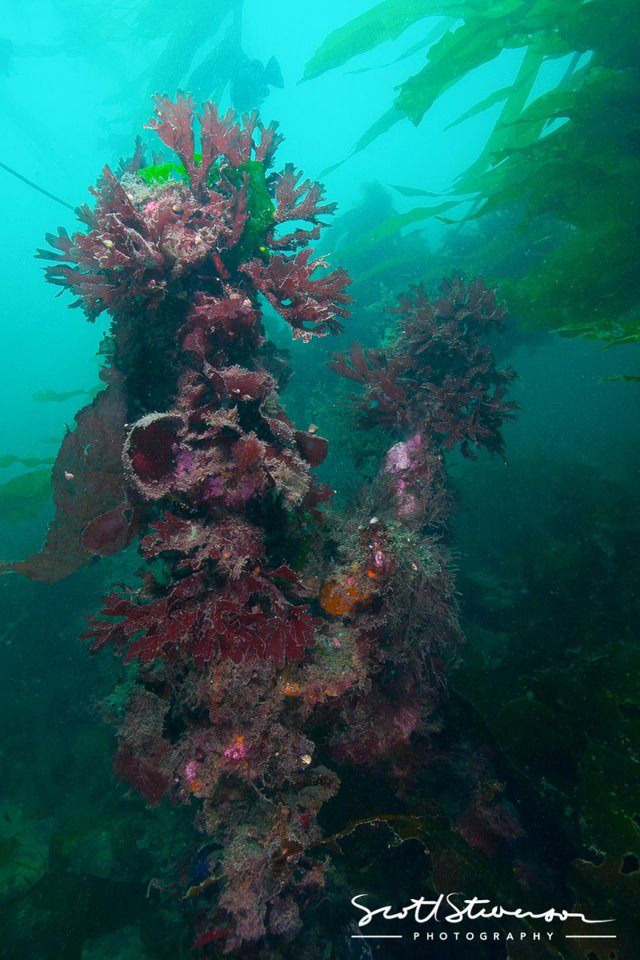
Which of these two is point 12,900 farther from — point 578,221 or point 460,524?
point 578,221

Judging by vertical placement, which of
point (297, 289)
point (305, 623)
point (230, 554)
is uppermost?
point (297, 289)

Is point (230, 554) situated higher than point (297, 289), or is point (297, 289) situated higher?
point (297, 289)

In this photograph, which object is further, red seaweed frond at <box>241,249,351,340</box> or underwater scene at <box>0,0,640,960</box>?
red seaweed frond at <box>241,249,351,340</box>

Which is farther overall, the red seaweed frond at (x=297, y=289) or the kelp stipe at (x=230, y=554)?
the red seaweed frond at (x=297, y=289)

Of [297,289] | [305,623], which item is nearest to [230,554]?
[305,623]

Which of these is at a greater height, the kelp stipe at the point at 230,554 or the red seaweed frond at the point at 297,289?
the red seaweed frond at the point at 297,289

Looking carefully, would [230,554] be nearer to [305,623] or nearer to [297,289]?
[305,623]

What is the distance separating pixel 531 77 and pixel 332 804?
44.4 ft

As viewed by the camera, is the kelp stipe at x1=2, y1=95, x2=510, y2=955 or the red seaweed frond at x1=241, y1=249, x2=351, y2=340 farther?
the red seaweed frond at x1=241, y1=249, x2=351, y2=340

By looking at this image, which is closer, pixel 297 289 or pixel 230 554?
pixel 230 554

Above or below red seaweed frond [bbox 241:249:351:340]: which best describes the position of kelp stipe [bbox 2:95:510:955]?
below

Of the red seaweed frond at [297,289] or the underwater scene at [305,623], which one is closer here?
the underwater scene at [305,623]

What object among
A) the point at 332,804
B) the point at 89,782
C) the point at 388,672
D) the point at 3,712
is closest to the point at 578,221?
the point at 388,672

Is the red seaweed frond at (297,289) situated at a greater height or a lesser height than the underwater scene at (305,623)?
greater
